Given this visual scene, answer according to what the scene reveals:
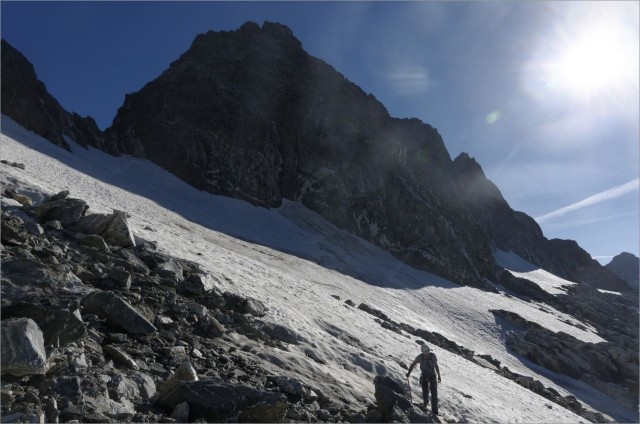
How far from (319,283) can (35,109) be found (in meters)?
34.9

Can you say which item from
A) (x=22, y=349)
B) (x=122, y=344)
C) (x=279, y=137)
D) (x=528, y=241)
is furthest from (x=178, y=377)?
(x=528, y=241)

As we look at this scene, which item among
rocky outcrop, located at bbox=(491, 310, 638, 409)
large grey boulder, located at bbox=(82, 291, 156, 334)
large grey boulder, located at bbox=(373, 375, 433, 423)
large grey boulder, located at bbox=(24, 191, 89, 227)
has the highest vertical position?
rocky outcrop, located at bbox=(491, 310, 638, 409)

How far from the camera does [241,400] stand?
7137mm

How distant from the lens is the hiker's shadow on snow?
37.7 meters

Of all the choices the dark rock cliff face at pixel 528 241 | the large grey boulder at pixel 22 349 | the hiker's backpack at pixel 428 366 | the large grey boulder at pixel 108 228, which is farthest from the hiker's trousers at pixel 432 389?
the dark rock cliff face at pixel 528 241

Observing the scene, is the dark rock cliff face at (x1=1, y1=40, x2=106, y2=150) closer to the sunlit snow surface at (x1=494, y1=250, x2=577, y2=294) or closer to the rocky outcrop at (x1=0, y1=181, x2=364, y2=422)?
the rocky outcrop at (x1=0, y1=181, x2=364, y2=422)

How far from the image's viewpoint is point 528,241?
135 m

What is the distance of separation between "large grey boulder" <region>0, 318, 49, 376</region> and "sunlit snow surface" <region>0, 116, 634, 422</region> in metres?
5.22

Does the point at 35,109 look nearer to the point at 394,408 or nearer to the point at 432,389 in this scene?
the point at 432,389

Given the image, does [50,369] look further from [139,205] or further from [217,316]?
[139,205]

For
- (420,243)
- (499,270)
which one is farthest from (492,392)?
(499,270)

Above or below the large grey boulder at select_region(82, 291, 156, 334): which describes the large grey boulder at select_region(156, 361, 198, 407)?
below

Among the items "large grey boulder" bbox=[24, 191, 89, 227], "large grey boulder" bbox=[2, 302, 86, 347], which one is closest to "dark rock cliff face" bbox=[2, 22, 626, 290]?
"large grey boulder" bbox=[24, 191, 89, 227]

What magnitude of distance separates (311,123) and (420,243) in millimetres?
24278
